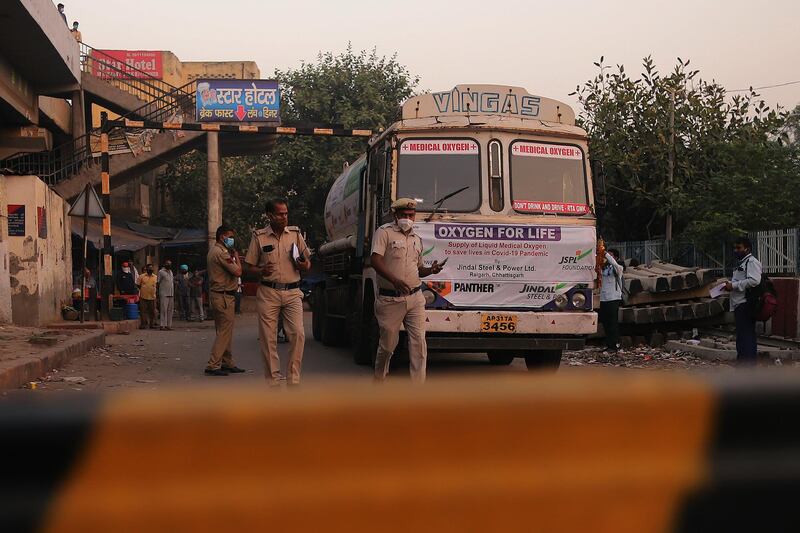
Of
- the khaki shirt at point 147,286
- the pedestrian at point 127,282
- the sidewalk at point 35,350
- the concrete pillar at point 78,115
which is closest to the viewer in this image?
the sidewalk at point 35,350

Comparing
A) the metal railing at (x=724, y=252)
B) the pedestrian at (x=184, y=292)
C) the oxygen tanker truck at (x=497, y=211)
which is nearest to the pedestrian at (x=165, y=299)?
the pedestrian at (x=184, y=292)

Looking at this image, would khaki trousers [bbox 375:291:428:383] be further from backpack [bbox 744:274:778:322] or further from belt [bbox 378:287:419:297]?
backpack [bbox 744:274:778:322]

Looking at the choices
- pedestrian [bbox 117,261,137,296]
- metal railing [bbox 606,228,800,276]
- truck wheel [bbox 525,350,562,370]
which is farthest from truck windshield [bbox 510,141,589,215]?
pedestrian [bbox 117,261,137,296]

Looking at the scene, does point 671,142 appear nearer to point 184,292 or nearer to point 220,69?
point 184,292

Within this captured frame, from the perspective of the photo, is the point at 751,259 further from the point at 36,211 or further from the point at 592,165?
the point at 36,211

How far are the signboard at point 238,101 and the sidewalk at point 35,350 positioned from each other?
49.7ft

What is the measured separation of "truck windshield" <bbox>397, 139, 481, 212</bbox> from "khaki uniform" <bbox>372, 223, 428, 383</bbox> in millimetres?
1567

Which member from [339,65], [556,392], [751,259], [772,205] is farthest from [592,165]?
[339,65]

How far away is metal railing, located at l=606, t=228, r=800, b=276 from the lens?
1511cm

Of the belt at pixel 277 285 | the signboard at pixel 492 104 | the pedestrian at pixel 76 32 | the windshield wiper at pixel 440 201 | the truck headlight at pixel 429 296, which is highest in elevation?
the pedestrian at pixel 76 32

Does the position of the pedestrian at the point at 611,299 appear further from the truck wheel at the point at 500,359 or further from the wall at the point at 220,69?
the wall at the point at 220,69

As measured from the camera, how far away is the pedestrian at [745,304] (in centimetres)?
1032

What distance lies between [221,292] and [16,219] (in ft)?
27.9

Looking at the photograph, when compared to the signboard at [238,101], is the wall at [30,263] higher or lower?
lower
